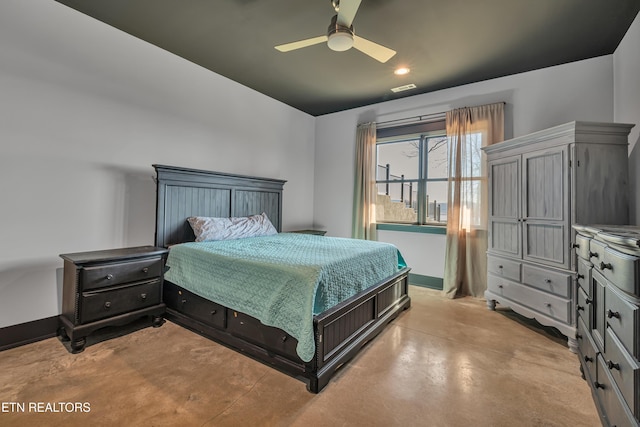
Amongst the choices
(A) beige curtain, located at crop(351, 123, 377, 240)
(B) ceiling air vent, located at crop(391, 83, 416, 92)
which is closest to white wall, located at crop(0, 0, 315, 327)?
(A) beige curtain, located at crop(351, 123, 377, 240)

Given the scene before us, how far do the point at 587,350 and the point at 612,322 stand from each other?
641 mm

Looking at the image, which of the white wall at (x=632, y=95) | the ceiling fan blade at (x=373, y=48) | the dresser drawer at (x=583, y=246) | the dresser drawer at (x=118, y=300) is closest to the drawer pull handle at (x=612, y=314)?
the dresser drawer at (x=583, y=246)

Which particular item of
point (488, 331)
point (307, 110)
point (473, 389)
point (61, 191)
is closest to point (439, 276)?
point (488, 331)

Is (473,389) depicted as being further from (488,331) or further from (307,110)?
(307,110)

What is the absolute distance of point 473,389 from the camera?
1823mm

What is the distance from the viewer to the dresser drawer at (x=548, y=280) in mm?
2459

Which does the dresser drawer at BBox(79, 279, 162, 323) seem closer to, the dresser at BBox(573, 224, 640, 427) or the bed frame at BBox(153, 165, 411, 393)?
the bed frame at BBox(153, 165, 411, 393)

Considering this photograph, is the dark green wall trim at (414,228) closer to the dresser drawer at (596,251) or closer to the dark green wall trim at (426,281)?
the dark green wall trim at (426,281)

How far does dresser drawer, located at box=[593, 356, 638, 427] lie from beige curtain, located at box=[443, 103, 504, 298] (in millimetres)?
2167

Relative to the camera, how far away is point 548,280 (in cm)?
260

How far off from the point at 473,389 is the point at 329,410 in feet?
3.17

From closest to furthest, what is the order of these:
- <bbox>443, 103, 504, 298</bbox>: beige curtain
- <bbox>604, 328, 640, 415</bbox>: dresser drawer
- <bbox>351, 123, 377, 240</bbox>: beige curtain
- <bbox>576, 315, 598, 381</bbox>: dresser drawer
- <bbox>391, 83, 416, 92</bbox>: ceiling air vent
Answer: <bbox>604, 328, 640, 415</bbox>: dresser drawer
<bbox>576, 315, 598, 381</bbox>: dresser drawer
<bbox>443, 103, 504, 298</bbox>: beige curtain
<bbox>391, 83, 416, 92</bbox>: ceiling air vent
<bbox>351, 123, 377, 240</bbox>: beige curtain

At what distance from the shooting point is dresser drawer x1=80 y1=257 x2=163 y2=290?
→ 7.36 feet

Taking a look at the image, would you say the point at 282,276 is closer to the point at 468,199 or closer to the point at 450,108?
the point at 468,199
